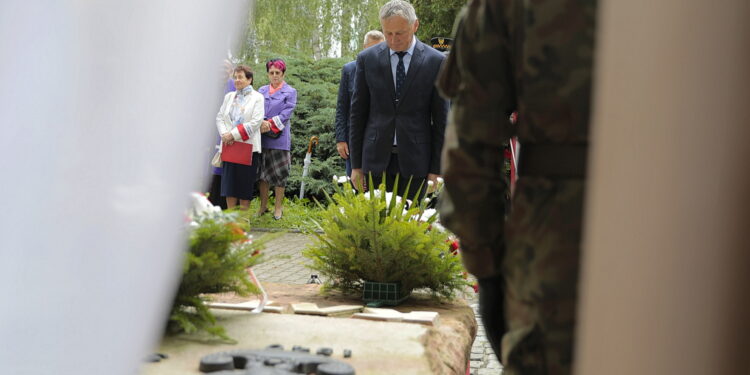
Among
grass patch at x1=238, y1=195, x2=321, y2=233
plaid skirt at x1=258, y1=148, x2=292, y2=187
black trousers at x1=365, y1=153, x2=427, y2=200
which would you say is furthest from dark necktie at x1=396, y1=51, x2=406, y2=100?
plaid skirt at x1=258, y1=148, x2=292, y2=187

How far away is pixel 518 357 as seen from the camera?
1886 mm

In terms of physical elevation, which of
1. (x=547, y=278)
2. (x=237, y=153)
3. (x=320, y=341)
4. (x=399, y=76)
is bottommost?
(x=320, y=341)

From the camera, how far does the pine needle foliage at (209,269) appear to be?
293 centimetres

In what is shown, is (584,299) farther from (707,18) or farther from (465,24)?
(465,24)

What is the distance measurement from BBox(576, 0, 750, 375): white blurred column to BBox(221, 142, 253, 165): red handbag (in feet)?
29.9

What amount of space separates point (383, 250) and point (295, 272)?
4.46m

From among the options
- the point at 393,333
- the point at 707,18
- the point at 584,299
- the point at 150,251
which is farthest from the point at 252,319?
the point at 707,18

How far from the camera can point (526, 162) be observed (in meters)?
1.95

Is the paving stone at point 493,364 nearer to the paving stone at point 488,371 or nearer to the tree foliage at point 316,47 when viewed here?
the paving stone at point 488,371

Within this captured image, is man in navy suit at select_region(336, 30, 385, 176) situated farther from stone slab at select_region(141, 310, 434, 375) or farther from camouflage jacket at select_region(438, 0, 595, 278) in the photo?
camouflage jacket at select_region(438, 0, 595, 278)

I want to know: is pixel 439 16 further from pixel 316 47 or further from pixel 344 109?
pixel 344 109

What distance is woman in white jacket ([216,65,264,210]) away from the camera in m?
10.1

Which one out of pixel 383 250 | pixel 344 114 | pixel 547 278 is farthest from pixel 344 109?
pixel 547 278

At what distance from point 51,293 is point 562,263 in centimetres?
102
